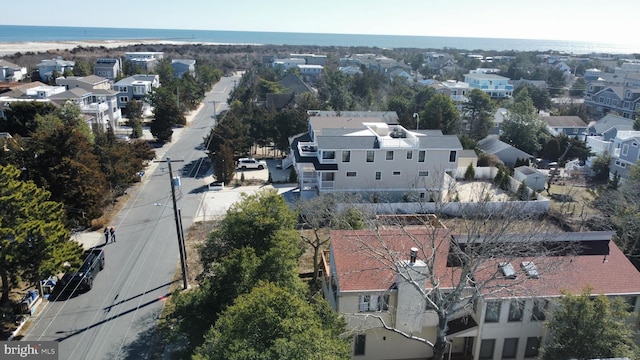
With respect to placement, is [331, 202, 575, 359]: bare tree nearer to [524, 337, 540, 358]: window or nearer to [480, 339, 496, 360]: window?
[480, 339, 496, 360]: window

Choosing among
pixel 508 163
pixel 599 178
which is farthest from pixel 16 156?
pixel 599 178

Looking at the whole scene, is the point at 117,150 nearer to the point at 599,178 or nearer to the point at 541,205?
the point at 541,205

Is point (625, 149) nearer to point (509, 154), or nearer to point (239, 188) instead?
point (509, 154)

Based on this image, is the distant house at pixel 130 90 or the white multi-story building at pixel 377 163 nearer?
the white multi-story building at pixel 377 163

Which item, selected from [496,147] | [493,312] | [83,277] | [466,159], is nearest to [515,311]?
[493,312]

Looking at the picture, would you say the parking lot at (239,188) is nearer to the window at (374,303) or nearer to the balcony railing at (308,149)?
the balcony railing at (308,149)

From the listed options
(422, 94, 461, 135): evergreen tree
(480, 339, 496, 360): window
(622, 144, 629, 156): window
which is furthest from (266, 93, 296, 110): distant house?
(480, 339, 496, 360): window

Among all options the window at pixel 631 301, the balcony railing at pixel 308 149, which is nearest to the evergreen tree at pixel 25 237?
the balcony railing at pixel 308 149
